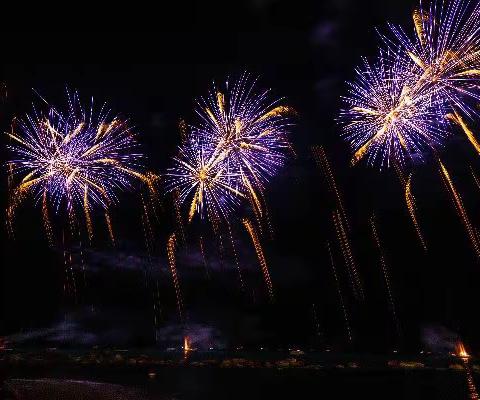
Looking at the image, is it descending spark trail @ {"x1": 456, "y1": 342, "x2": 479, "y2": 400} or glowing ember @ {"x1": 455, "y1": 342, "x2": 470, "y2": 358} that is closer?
descending spark trail @ {"x1": 456, "y1": 342, "x2": 479, "y2": 400}

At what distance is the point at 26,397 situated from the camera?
14.8m

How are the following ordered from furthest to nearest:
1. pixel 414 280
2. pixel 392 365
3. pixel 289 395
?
pixel 414 280, pixel 392 365, pixel 289 395

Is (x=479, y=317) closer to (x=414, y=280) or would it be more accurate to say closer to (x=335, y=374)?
(x=414, y=280)

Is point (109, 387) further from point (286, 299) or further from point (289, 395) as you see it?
point (286, 299)

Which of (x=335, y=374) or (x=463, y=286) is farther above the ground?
(x=463, y=286)

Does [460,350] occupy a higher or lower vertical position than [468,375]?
higher

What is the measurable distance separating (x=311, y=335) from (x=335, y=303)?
4.55 metres

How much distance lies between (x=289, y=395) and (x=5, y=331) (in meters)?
34.1

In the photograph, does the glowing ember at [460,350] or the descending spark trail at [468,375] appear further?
the glowing ember at [460,350]

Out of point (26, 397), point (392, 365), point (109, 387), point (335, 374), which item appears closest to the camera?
point (26, 397)

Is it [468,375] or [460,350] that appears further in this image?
[460,350]

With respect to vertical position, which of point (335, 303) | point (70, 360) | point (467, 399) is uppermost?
point (335, 303)

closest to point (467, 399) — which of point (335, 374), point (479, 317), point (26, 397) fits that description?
point (335, 374)

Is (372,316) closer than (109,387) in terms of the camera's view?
No
